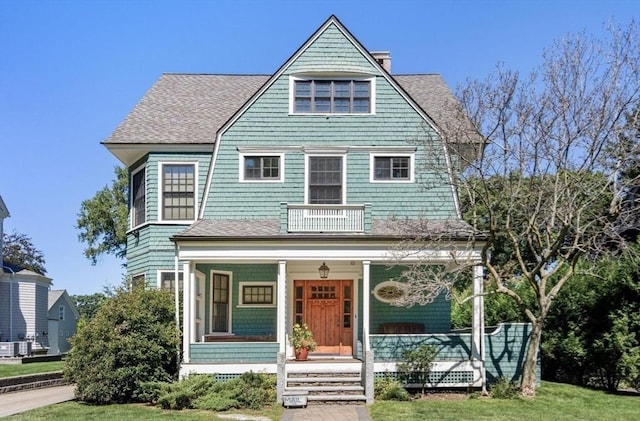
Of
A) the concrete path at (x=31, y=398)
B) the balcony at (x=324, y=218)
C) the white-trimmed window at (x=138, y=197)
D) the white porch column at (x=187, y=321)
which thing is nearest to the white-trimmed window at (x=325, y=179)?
the balcony at (x=324, y=218)

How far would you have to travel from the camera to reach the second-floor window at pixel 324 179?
1836 cm

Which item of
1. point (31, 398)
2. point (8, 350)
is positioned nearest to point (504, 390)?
point (31, 398)

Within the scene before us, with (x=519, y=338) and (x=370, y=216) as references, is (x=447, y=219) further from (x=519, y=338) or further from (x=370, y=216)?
(x=519, y=338)

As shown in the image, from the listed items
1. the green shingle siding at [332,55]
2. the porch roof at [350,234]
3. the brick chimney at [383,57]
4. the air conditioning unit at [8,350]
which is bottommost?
the air conditioning unit at [8,350]

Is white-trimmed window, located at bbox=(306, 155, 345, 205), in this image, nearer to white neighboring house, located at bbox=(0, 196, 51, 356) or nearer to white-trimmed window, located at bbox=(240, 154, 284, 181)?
white-trimmed window, located at bbox=(240, 154, 284, 181)

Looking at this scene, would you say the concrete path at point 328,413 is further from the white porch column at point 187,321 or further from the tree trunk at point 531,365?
the tree trunk at point 531,365

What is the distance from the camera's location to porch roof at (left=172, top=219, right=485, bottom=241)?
1627 cm

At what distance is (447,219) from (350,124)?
3.72 m

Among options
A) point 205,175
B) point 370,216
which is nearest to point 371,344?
point 370,216

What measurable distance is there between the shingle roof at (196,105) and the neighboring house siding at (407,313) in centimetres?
451

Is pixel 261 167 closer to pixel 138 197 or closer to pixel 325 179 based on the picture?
pixel 325 179

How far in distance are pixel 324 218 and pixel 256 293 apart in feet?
11.5

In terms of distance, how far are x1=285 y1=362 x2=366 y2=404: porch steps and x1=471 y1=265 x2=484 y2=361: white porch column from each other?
2834mm

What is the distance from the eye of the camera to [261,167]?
18594mm
